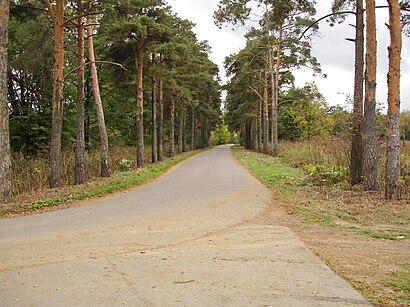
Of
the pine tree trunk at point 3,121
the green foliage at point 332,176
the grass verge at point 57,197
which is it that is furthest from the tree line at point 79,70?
the green foliage at point 332,176

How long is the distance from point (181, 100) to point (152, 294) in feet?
91.0

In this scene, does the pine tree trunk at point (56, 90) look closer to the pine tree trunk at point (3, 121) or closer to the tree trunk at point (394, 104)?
the pine tree trunk at point (3, 121)

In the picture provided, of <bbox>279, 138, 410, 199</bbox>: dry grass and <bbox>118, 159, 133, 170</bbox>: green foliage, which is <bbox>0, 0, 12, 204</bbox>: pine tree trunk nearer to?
<bbox>118, 159, 133, 170</bbox>: green foliage

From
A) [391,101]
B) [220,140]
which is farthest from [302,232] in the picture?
[220,140]

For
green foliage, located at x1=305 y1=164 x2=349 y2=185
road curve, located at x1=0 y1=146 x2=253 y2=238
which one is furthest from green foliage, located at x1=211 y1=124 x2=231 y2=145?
road curve, located at x1=0 y1=146 x2=253 y2=238

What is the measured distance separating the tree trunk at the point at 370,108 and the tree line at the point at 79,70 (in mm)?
8265

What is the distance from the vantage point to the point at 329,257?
223 inches

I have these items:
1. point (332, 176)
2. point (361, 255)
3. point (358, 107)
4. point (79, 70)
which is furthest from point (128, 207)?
point (358, 107)

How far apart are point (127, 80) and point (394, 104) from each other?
15.7 meters

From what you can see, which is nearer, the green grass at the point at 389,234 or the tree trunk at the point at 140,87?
the green grass at the point at 389,234

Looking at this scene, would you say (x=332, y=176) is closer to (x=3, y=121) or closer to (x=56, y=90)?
(x=56, y=90)

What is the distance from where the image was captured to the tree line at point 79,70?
13.2 m

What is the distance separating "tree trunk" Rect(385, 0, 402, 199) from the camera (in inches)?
413

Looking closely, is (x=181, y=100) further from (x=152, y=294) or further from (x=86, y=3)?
(x=152, y=294)
